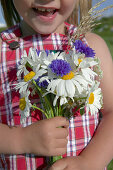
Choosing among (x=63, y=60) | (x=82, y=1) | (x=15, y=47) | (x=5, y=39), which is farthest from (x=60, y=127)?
(x=82, y=1)

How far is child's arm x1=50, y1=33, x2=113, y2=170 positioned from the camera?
59.5 inches

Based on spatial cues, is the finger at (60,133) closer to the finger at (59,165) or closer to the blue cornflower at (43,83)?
the finger at (59,165)

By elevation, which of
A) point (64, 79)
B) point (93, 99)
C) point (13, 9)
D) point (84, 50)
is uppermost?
point (13, 9)

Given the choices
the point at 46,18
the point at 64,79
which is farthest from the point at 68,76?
the point at 46,18

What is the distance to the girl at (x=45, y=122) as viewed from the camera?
141 cm

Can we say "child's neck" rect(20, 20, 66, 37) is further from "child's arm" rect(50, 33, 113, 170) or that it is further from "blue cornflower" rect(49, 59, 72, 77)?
"blue cornflower" rect(49, 59, 72, 77)

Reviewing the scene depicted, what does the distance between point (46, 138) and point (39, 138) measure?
0.04 metres

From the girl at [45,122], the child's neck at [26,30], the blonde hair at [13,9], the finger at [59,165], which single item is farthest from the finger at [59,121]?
the blonde hair at [13,9]

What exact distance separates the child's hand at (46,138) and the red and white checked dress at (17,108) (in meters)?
0.21

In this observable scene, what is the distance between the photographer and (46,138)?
139 cm

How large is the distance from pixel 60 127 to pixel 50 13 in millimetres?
725

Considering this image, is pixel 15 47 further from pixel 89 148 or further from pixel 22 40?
pixel 89 148

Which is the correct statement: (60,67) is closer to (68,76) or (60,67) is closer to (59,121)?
(68,76)

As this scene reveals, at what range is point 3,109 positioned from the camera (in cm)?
168
